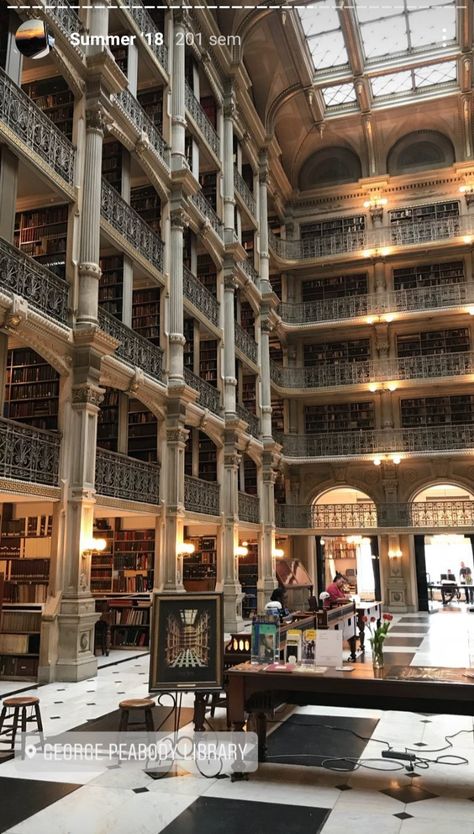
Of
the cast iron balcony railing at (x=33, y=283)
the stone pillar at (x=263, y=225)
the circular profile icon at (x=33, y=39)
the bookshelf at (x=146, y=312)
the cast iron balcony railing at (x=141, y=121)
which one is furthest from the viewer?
the stone pillar at (x=263, y=225)

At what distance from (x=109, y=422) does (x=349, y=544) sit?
38.4 feet

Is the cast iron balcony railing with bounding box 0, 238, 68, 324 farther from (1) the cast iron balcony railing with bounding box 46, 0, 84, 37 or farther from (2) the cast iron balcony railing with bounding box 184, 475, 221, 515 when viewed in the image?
(2) the cast iron balcony railing with bounding box 184, 475, 221, 515

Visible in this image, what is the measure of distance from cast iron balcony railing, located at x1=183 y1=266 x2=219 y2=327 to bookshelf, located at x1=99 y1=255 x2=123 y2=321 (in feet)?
7.31

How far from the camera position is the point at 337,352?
21.4 metres

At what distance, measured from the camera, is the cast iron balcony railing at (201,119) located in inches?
559

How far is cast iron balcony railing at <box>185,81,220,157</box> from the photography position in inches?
559

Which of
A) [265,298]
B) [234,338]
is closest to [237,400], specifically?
[234,338]

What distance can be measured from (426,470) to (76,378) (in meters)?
13.5

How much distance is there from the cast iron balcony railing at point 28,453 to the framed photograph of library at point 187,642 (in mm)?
3331

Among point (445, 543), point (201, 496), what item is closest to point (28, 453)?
point (201, 496)

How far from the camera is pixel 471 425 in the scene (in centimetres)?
1928

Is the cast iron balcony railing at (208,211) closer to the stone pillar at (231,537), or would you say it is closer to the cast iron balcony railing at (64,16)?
the cast iron balcony railing at (64,16)

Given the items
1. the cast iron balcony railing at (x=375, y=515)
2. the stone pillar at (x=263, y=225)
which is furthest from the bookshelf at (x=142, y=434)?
the cast iron balcony railing at (x=375, y=515)

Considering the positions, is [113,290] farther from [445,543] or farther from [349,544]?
[445,543]
